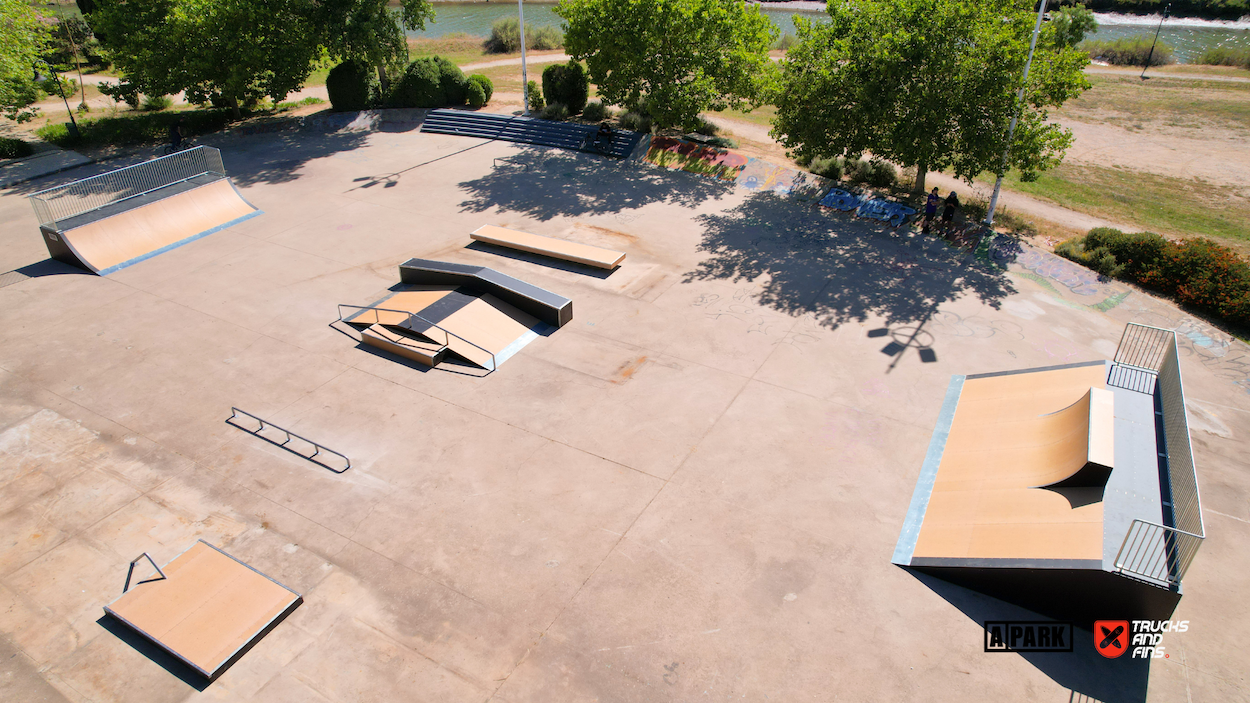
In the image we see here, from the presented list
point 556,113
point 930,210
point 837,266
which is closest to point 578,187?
point 556,113

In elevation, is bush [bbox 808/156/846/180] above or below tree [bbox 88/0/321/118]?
below

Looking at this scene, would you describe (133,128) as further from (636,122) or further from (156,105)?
(636,122)

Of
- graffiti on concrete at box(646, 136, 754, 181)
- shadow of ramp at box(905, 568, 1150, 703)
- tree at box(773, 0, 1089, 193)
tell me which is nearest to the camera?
shadow of ramp at box(905, 568, 1150, 703)

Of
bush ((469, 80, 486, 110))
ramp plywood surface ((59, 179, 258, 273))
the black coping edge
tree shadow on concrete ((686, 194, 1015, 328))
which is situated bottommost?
tree shadow on concrete ((686, 194, 1015, 328))

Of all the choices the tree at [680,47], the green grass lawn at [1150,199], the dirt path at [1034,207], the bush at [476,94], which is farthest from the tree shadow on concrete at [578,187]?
the green grass lawn at [1150,199]

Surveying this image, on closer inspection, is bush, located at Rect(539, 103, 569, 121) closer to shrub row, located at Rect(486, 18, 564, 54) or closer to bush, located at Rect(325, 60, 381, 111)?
bush, located at Rect(325, 60, 381, 111)

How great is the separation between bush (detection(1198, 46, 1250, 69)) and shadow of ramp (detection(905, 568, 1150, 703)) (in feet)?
184

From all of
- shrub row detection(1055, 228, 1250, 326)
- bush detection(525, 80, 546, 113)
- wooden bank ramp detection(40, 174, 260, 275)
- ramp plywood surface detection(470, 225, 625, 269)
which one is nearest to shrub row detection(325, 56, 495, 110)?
bush detection(525, 80, 546, 113)

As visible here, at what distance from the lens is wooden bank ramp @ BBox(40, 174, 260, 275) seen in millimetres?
17922

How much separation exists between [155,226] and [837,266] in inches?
807

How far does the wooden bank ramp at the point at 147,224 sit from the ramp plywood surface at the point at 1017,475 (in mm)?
21590

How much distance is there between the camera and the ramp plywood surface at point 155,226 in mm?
17984

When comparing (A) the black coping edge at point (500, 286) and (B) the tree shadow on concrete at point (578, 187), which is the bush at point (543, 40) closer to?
(B) the tree shadow on concrete at point (578, 187)

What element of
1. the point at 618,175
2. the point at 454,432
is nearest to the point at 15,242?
the point at 454,432
